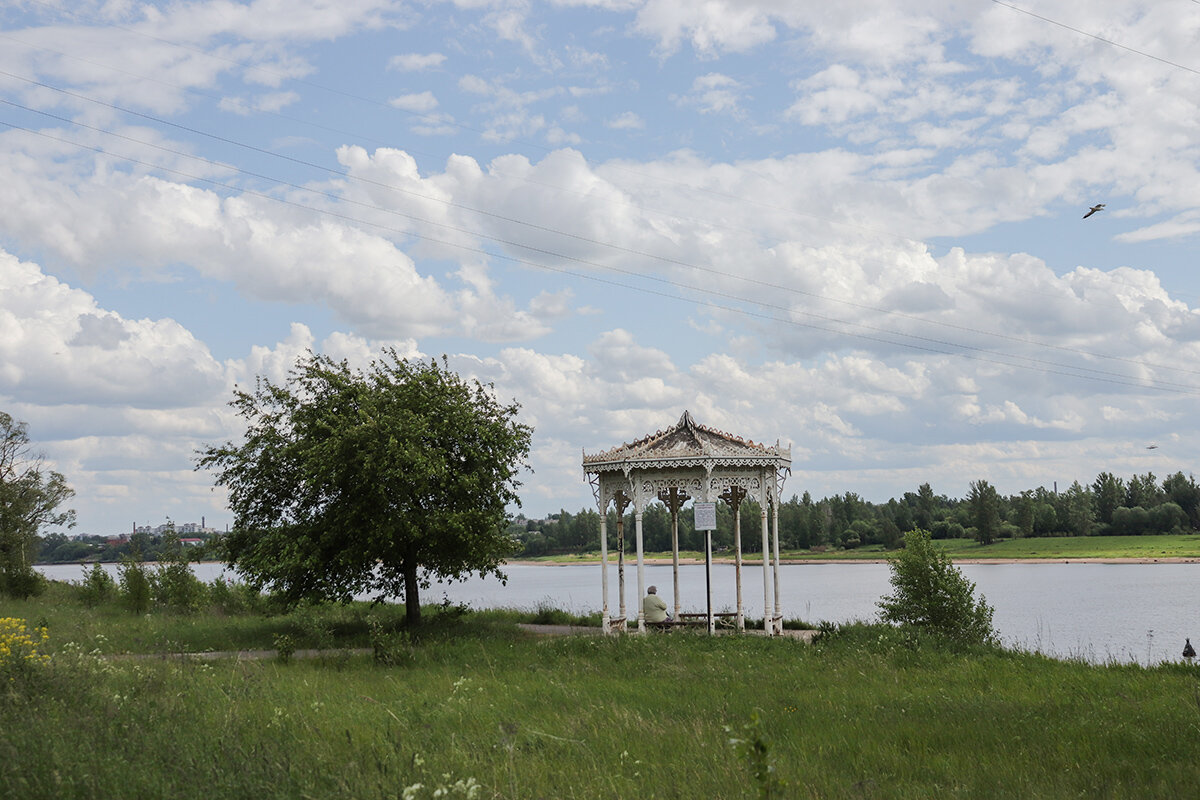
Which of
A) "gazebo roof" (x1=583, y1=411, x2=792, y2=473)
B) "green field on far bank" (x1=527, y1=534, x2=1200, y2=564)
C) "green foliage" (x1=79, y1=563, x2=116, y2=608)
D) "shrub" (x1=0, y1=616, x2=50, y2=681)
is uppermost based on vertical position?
"gazebo roof" (x1=583, y1=411, x2=792, y2=473)

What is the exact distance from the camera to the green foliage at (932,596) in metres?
22.5

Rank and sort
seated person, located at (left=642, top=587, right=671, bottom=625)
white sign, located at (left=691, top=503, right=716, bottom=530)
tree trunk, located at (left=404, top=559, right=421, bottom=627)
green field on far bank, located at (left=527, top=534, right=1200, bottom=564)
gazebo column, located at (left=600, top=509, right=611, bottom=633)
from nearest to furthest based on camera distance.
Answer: white sign, located at (left=691, top=503, right=716, bottom=530), gazebo column, located at (left=600, top=509, right=611, bottom=633), tree trunk, located at (left=404, top=559, right=421, bottom=627), seated person, located at (left=642, top=587, right=671, bottom=625), green field on far bank, located at (left=527, top=534, right=1200, bottom=564)

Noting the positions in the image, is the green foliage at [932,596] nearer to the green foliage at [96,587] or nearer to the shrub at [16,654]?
the shrub at [16,654]

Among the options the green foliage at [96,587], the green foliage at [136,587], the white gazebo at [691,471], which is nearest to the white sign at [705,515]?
the white gazebo at [691,471]

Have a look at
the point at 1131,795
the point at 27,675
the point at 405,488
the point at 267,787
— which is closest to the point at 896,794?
the point at 1131,795

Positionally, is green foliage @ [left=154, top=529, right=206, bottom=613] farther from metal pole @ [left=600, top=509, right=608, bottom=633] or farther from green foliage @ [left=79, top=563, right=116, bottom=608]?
metal pole @ [left=600, top=509, right=608, bottom=633]

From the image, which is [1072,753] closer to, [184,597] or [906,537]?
[906,537]

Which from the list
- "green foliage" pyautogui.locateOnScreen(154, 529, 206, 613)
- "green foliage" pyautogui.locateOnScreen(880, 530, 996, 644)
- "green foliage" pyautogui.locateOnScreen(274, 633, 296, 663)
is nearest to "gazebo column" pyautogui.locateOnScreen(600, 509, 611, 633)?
"green foliage" pyautogui.locateOnScreen(880, 530, 996, 644)

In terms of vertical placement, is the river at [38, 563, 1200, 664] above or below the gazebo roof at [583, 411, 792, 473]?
below

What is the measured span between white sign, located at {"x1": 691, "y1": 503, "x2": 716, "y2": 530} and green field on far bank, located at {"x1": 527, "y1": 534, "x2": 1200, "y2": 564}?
7595 cm

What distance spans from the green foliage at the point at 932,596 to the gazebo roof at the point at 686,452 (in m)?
4.28

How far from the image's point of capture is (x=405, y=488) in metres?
20.3

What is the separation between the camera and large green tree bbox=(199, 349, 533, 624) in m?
20.1

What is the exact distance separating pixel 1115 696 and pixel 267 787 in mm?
11136
